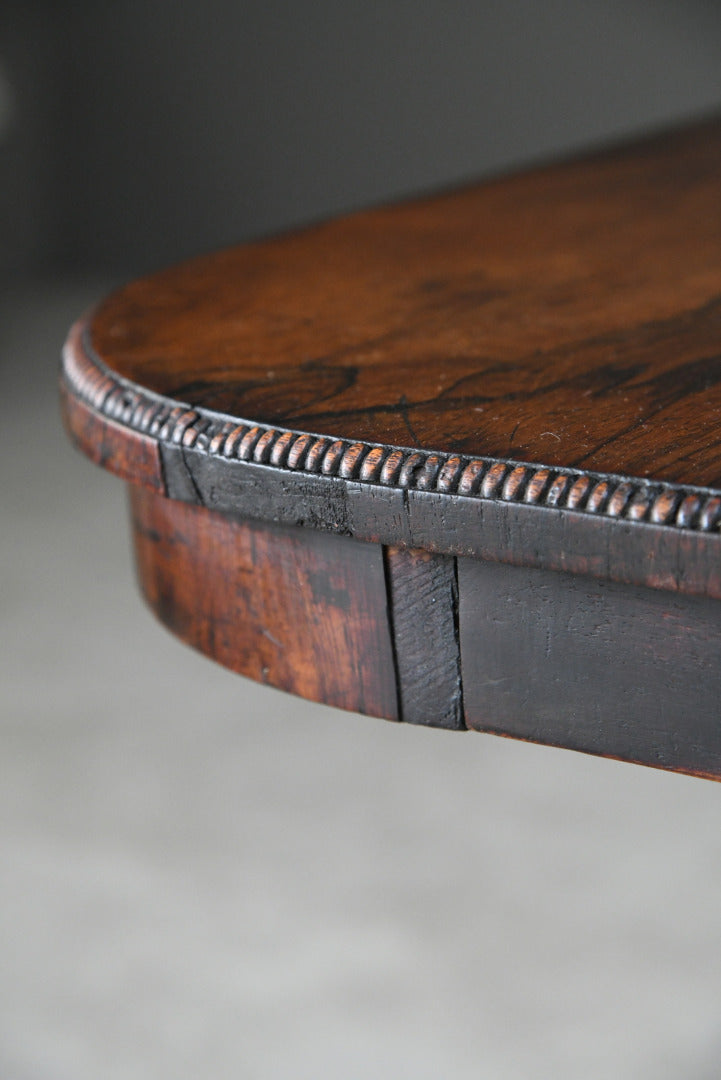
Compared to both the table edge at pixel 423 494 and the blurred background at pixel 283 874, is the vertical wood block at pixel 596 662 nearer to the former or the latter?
the table edge at pixel 423 494

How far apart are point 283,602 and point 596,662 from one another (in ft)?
0.34

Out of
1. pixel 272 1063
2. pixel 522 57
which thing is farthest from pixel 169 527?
pixel 522 57

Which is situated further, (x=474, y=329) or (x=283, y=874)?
(x=283, y=874)

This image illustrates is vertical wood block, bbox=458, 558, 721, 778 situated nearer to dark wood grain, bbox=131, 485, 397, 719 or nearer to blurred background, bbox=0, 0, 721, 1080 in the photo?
dark wood grain, bbox=131, 485, 397, 719

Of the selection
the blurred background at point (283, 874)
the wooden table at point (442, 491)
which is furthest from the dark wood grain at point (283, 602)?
the blurred background at point (283, 874)

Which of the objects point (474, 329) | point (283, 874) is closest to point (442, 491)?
point (474, 329)

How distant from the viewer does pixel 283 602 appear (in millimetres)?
412

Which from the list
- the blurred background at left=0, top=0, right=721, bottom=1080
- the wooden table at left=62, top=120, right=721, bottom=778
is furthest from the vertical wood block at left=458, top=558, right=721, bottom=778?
the blurred background at left=0, top=0, right=721, bottom=1080

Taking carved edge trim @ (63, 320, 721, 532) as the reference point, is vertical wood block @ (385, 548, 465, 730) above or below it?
below

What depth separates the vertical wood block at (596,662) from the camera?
349 millimetres

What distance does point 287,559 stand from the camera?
0.40 m

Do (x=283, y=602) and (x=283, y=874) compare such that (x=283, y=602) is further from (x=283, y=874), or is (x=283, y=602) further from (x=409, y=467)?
(x=283, y=874)

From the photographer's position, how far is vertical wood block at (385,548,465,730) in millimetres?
380

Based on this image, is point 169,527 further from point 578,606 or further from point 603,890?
point 603,890
